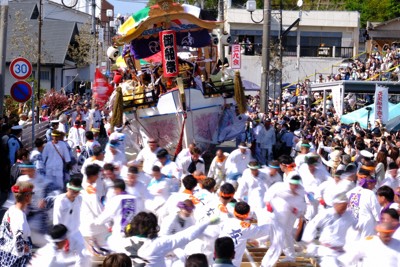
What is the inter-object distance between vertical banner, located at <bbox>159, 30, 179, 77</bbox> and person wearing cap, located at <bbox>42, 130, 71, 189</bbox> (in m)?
6.55

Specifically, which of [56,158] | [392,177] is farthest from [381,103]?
[56,158]

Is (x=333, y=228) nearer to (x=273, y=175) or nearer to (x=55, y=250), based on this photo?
(x=273, y=175)

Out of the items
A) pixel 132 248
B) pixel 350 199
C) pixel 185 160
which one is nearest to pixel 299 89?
pixel 185 160

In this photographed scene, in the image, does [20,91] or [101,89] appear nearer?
[20,91]

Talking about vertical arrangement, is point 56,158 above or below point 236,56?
below

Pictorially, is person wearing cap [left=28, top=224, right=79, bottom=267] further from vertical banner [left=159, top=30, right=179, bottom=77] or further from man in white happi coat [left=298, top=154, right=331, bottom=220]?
vertical banner [left=159, top=30, right=179, bottom=77]

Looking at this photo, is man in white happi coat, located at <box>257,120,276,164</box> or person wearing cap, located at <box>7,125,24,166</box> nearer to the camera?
person wearing cap, located at <box>7,125,24,166</box>

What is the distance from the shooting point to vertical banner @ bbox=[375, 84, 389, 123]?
798 inches

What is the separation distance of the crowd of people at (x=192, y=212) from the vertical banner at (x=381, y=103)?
6.09 metres

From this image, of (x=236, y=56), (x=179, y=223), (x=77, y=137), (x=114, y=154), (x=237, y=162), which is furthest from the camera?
(x=236, y=56)

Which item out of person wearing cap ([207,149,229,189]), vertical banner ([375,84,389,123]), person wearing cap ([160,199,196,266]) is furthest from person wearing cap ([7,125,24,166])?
vertical banner ([375,84,389,123])

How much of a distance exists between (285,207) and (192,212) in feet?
6.14

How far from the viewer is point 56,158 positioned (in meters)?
14.0

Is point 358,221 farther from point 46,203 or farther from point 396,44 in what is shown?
point 396,44
